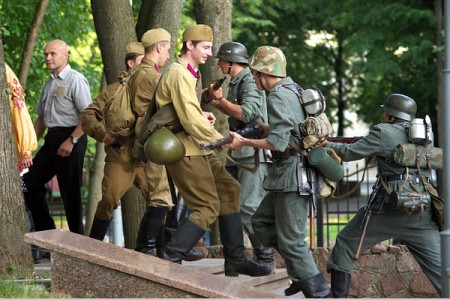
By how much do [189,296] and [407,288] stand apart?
5.06 meters

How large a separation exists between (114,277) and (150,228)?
2057mm

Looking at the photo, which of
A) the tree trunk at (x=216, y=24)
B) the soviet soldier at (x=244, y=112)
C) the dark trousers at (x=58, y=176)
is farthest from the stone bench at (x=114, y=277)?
the tree trunk at (x=216, y=24)

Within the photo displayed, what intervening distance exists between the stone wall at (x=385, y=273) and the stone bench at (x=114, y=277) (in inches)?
175

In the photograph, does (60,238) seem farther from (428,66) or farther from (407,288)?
(428,66)

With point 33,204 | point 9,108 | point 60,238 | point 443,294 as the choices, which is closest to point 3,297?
point 60,238

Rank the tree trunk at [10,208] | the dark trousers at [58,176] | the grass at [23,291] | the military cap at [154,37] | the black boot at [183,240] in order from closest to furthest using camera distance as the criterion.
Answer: the grass at [23,291] < the black boot at [183,240] < the tree trunk at [10,208] < the military cap at [154,37] < the dark trousers at [58,176]

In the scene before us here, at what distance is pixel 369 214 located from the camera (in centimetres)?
1084

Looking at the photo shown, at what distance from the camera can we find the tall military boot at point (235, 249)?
10602 millimetres

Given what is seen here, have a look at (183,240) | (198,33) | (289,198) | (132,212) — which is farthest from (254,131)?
(132,212)

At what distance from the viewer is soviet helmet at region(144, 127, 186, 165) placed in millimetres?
9930

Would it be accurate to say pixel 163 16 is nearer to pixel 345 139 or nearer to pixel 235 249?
pixel 345 139

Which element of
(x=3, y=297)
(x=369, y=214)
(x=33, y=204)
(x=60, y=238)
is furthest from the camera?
(x=33, y=204)

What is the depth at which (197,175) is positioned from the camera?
399 inches

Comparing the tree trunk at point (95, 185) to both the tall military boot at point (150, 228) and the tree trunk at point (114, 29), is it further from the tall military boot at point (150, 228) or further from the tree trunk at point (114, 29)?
the tall military boot at point (150, 228)
